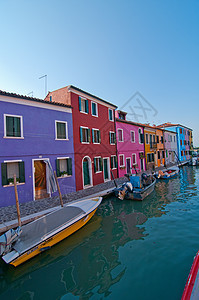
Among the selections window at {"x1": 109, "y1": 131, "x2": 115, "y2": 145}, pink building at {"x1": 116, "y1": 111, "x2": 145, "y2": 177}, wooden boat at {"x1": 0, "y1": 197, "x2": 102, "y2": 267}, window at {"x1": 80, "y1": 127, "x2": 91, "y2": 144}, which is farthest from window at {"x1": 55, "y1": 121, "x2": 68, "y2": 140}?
pink building at {"x1": 116, "y1": 111, "x2": 145, "y2": 177}

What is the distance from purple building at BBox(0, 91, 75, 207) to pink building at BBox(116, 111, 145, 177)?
8.28m

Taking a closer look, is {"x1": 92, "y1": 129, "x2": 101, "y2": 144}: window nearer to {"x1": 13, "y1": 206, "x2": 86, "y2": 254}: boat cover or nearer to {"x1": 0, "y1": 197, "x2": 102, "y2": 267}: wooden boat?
{"x1": 0, "y1": 197, "x2": 102, "y2": 267}: wooden boat

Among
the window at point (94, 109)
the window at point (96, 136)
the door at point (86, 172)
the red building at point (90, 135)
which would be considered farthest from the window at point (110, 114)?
the door at point (86, 172)

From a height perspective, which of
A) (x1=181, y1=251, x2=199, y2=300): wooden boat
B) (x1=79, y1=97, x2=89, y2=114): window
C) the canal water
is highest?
(x1=79, y1=97, x2=89, y2=114): window

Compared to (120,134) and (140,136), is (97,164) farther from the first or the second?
(140,136)

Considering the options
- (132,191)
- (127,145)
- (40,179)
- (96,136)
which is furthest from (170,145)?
(40,179)

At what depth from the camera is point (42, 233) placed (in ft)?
19.7

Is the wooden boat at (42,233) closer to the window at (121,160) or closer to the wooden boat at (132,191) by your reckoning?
the wooden boat at (132,191)

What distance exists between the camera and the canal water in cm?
425

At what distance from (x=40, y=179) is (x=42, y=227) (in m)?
6.08

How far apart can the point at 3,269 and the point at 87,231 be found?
3424mm

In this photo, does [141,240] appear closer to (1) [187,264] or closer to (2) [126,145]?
(1) [187,264]

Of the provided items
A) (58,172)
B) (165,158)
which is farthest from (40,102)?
(165,158)

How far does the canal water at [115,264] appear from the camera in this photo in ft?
14.0
